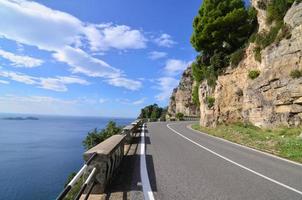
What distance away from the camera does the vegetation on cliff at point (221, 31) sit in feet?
107

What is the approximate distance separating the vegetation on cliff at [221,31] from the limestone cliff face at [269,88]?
2691 mm

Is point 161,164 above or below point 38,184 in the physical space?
above

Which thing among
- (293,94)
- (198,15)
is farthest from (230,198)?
(198,15)

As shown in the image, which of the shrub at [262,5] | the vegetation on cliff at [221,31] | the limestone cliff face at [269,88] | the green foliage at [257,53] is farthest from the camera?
the vegetation on cliff at [221,31]

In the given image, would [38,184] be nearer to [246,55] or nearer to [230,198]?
[246,55]

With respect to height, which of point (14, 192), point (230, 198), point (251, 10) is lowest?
point (14, 192)

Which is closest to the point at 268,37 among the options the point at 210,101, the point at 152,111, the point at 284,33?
the point at 284,33

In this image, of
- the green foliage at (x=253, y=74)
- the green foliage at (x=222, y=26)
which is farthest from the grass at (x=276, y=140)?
the green foliage at (x=222, y=26)

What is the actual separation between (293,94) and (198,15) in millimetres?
22346

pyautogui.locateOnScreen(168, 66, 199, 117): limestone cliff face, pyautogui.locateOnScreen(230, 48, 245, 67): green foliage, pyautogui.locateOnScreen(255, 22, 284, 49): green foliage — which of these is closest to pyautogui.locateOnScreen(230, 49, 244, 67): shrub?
pyautogui.locateOnScreen(230, 48, 245, 67): green foliage

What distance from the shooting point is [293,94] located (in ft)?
62.8

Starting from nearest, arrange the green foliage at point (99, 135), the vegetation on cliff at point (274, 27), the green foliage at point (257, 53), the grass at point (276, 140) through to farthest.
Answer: the grass at point (276, 140)
the vegetation on cliff at point (274, 27)
the green foliage at point (257, 53)
the green foliage at point (99, 135)

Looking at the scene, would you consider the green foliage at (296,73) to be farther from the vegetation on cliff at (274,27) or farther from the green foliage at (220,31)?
the green foliage at (220,31)

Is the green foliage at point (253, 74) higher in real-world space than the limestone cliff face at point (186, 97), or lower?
lower
